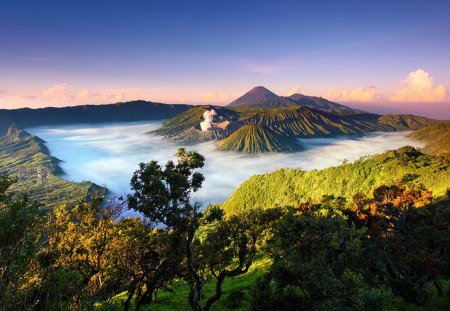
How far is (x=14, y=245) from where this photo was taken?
2144cm

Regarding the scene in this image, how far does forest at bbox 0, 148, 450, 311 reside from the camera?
25.5 meters

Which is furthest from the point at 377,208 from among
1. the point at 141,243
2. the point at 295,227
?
the point at 141,243

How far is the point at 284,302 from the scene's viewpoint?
115 feet

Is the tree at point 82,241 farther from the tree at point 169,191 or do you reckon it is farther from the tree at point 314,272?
the tree at point 314,272

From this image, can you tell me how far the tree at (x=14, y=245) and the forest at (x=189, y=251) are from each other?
153mm

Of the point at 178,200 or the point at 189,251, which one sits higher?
the point at 178,200

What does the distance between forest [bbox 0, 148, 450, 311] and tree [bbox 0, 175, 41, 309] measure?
15cm

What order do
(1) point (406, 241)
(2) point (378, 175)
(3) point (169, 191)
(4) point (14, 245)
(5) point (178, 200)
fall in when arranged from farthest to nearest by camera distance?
1. (2) point (378, 175)
2. (1) point (406, 241)
3. (5) point (178, 200)
4. (3) point (169, 191)
5. (4) point (14, 245)

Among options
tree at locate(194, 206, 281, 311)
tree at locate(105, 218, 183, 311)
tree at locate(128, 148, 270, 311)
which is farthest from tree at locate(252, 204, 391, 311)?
tree at locate(105, 218, 183, 311)

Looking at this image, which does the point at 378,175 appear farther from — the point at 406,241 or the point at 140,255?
the point at 140,255

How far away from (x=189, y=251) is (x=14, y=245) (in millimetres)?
14806

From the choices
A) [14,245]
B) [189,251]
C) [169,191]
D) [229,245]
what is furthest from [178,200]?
[229,245]

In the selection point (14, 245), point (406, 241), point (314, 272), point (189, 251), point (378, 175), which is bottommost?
point (378, 175)

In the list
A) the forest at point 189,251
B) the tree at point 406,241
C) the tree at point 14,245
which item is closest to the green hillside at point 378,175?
the tree at point 406,241
